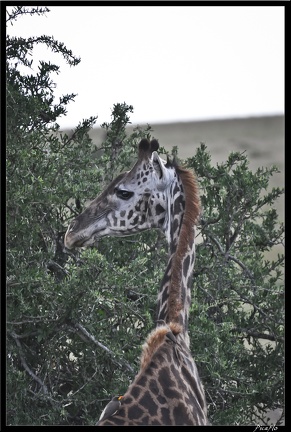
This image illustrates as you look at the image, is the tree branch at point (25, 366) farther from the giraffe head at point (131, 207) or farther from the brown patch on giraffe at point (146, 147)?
the brown patch on giraffe at point (146, 147)

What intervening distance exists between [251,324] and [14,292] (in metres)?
1.56

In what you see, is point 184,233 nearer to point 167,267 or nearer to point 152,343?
point 167,267

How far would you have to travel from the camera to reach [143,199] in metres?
4.52

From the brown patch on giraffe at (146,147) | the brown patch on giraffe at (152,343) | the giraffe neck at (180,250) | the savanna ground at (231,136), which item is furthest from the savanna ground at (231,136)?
the brown patch on giraffe at (152,343)

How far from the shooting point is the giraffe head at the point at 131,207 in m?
4.49

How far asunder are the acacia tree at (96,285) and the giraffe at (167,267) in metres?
0.22

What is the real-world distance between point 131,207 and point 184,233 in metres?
0.44

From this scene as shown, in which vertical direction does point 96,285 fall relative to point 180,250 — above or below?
below

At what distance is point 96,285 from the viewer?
4688mm

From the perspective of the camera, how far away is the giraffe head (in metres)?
4.49

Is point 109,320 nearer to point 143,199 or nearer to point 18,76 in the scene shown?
point 143,199

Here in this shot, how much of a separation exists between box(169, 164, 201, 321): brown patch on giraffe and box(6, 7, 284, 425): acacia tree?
573 mm

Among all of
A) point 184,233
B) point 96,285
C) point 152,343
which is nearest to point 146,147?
point 184,233

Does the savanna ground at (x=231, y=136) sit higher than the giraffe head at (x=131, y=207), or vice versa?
the savanna ground at (x=231, y=136)
